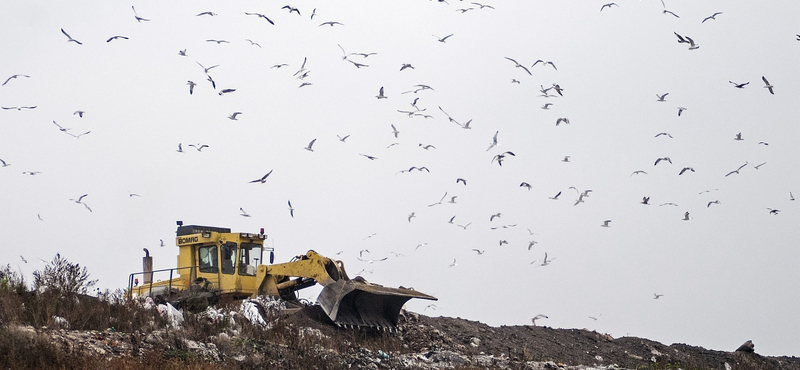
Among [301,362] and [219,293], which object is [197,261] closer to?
[219,293]

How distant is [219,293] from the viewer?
16516 mm

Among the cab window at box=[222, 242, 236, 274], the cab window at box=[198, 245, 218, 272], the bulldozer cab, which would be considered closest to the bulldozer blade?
the bulldozer cab

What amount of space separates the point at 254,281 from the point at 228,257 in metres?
0.69

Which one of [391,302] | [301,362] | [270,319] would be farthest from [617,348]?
[301,362]

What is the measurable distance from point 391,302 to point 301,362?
508cm

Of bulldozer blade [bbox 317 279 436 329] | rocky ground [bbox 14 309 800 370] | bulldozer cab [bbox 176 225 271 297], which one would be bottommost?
rocky ground [bbox 14 309 800 370]

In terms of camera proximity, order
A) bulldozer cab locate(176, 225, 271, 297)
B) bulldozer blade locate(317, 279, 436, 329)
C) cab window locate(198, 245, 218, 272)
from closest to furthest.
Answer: bulldozer blade locate(317, 279, 436, 329), bulldozer cab locate(176, 225, 271, 297), cab window locate(198, 245, 218, 272)

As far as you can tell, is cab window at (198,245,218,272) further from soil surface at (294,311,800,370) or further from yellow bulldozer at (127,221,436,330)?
soil surface at (294,311,800,370)

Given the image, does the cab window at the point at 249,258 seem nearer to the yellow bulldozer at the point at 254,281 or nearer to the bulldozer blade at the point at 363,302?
the yellow bulldozer at the point at 254,281

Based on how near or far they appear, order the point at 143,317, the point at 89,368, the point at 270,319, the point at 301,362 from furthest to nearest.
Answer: the point at 270,319, the point at 143,317, the point at 301,362, the point at 89,368

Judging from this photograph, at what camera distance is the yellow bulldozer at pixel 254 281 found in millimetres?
15414

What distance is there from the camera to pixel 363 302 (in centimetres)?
1570

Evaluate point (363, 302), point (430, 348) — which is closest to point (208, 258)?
point (363, 302)

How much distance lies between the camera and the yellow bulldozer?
15414mm
